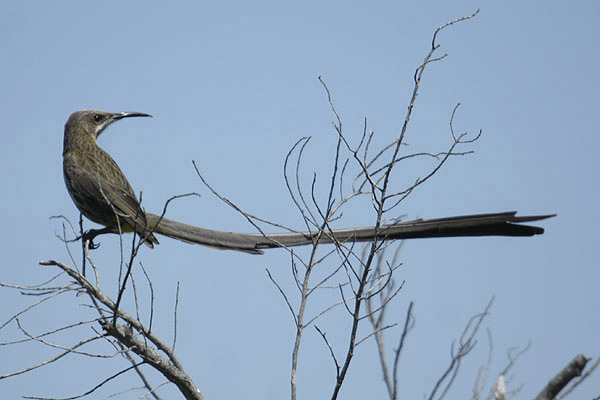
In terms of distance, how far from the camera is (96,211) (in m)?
6.16

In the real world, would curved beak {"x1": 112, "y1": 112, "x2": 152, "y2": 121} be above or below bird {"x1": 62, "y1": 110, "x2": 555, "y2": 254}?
above

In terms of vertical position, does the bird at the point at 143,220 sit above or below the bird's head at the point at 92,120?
below

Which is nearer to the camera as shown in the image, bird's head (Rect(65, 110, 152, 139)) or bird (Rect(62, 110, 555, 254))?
bird (Rect(62, 110, 555, 254))

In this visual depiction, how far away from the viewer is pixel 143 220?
558cm

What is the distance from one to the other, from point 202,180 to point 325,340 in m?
1.17

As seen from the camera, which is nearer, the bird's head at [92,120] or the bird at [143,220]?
the bird at [143,220]

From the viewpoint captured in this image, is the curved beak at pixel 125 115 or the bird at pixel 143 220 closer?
the bird at pixel 143 220

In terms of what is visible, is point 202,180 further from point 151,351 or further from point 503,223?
point 503,223

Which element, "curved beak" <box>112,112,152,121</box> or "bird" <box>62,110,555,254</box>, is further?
"curved beak" <box>112,112,152,121</box>

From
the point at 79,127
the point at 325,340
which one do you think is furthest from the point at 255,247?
the point at 79,127

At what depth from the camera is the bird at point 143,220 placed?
4.49 meters

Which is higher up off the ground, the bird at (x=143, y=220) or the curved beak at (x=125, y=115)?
the curved beak at (x=125, y=115)

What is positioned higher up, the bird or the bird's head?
the bird's head

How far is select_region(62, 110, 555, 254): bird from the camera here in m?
4.49
